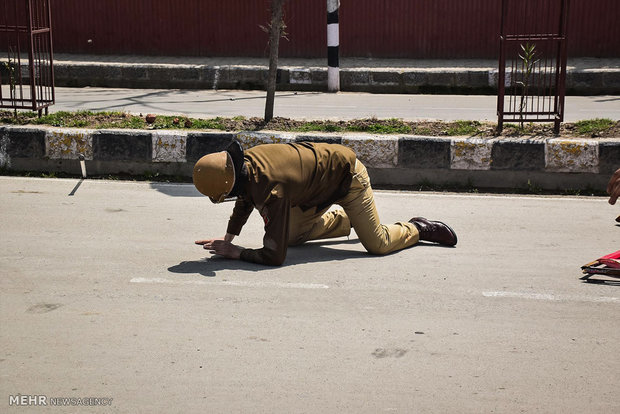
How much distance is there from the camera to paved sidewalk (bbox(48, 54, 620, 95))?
13.8 metres

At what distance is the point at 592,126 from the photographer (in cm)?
891

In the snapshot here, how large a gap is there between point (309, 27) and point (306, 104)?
3.37m

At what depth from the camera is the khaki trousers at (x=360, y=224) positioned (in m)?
6.05

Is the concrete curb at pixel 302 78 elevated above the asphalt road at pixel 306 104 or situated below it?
above

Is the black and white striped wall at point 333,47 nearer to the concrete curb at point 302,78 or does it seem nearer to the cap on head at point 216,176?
the concrete curb at point 302,78

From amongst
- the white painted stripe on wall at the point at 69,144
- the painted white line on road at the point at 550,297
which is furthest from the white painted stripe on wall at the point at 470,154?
the white painted stripe on wall at the point at 69,144

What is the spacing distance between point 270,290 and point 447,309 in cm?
111

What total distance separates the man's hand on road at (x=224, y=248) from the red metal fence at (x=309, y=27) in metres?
10.0

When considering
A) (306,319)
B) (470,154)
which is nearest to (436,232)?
(306,319)

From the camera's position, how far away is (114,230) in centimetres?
677

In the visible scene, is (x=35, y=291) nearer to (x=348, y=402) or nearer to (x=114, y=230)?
(x=114, y=230)

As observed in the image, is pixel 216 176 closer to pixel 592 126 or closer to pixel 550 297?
pixel 550 297

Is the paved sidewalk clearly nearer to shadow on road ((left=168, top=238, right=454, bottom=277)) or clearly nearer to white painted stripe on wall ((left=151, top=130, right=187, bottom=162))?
white painted stripe on wall ((left=151, top=130, right=187, bottom=162))

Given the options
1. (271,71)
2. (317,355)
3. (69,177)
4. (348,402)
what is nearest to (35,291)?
(317,355)
